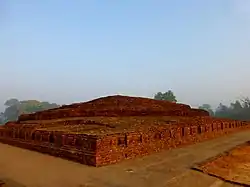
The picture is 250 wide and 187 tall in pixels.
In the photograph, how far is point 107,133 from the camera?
6.35 m

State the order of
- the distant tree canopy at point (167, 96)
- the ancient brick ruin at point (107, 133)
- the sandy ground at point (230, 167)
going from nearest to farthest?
1. the sandy ground at point (230, 167)
2. the ancient brick ruin at point (107, 133)
3. the distant tree canopy at point (167, 96)

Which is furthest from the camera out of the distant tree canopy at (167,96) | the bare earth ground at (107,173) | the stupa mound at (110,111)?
the distant tree canopy at (167,96)

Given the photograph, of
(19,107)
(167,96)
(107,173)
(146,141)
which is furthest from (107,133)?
(19,107)

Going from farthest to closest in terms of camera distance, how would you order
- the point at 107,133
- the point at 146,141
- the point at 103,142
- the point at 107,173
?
the point at 146,141, the point at 107,133, the point at 103,142, the point at 107,173

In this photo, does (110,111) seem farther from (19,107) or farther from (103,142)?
(19,107)

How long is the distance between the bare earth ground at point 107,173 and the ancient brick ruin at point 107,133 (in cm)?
30

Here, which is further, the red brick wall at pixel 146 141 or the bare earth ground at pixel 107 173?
the red brick wall at pixel 146 141

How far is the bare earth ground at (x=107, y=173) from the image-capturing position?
4730 mm

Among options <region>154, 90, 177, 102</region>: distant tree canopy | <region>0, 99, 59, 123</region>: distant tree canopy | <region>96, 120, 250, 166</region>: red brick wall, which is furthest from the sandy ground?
<region>0, 99, 59, 123</region>: distant tree canopy

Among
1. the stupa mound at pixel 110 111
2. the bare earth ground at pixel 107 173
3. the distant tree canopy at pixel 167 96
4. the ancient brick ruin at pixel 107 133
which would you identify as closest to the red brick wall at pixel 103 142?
the ancient brick ruin at pixel 107 133

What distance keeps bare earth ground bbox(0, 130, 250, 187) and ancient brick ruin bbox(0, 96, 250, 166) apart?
0.30 m

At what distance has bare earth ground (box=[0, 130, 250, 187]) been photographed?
186 inches

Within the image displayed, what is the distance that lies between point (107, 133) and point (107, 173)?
125cm

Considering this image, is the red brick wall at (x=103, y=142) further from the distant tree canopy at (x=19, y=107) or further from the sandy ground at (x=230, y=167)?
the distant tree canopy at (x=19, y=107)
